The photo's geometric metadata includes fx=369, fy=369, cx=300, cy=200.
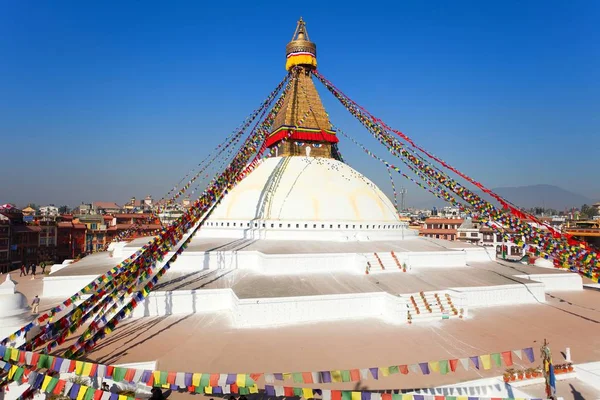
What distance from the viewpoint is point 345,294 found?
9.23 meters

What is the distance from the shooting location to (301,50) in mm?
17594

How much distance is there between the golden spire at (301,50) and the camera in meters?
17.5

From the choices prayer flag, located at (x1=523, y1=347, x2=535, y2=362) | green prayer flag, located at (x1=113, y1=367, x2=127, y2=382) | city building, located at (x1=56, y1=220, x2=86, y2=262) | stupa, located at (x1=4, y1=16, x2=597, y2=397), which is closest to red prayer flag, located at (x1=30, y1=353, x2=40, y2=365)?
green prayer flag, located at (x1=113, y1=367, x2=127, y2=382)

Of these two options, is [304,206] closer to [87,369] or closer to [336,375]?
[336,375]

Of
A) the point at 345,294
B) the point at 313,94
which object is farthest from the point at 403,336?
the point at 313,94

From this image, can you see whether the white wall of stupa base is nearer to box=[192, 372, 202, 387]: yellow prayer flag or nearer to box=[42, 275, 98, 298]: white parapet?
box=[42, 275, 98, 298]: white parapet

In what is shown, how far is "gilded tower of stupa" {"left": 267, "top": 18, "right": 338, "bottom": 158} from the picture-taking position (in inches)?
655

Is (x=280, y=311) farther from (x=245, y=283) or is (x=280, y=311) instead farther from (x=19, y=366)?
(x=19, y=366)

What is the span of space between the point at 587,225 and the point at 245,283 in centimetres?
3261

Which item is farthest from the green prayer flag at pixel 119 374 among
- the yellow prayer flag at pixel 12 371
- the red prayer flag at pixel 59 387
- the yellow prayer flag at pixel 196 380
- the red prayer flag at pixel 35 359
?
the yellow prayer flag at pixel 12 371

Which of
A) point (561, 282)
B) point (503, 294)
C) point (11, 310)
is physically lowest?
point (561, 282)

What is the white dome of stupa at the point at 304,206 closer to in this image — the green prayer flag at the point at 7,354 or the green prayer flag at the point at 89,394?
the green prayer flag at the point at 7,354

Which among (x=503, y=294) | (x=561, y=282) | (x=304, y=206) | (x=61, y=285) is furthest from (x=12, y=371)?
(x=561, y=282)

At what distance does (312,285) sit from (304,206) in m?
4.82
